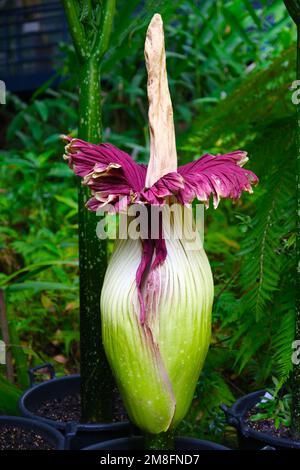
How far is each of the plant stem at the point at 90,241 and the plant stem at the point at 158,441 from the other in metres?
0.23

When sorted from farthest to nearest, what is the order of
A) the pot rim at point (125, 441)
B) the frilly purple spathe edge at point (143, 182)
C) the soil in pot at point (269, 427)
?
1. the soil in pot at point (269, 427)
2. the pot rim at point (125, 441)
3. the frilly purple spathe edge at point (143, 182)

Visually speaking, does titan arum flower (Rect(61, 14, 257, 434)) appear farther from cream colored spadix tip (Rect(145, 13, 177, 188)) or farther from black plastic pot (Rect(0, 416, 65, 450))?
black plastic pot (Rect(0, 416, 65, 450))

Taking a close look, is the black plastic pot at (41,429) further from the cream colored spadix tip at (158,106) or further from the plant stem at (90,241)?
the cream colored spadix tip at (158,106)

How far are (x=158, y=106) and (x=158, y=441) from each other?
48 centimetres

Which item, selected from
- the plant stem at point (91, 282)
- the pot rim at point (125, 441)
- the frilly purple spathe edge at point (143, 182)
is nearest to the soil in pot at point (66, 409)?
the plant stem at point (91, 282)

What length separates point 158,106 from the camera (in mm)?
950

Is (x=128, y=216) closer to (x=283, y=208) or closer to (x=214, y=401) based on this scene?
(x=283, y=208)

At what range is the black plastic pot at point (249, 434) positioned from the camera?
1.02 m

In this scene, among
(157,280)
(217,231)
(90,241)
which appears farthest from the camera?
(217,231)

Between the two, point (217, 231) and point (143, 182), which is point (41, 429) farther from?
point (217, 231)

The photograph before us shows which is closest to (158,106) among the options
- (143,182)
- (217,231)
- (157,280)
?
(143,182)

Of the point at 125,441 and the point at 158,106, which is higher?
the point at 158,106

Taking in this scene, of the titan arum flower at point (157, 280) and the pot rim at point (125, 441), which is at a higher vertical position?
the titan arum flower at point (157, 280)

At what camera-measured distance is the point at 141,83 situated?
332 cm
